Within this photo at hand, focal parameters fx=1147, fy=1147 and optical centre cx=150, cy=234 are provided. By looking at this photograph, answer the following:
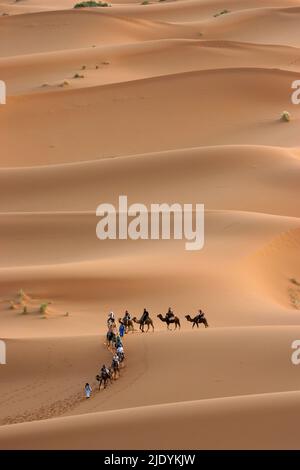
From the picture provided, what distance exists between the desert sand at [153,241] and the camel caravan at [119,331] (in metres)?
0.14

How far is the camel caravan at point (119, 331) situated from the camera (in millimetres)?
13070

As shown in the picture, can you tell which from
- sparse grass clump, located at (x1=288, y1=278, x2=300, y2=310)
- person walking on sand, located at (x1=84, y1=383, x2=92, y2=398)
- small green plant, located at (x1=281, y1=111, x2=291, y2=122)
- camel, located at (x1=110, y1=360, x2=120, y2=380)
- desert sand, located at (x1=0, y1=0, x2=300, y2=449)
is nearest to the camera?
desert sand, located at (x1=0, y1=0, x2=300, y2=449)

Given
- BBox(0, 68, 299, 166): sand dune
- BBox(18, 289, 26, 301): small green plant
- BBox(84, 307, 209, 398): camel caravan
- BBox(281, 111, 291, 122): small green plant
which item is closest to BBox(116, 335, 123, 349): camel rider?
BBox(84, 307, 209, 398): camel caravan

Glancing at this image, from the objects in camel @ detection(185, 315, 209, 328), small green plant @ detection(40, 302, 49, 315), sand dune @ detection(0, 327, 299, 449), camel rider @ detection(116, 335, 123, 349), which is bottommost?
sand dune @ detection(0, 327, 299, 449)

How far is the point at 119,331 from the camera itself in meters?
14.3

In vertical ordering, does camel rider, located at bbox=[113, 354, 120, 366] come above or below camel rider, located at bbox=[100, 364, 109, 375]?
above

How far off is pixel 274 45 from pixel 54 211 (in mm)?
17049

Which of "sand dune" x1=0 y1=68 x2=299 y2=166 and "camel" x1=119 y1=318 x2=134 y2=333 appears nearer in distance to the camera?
"camel" x1=119 y1=318 x2=134 y2=333

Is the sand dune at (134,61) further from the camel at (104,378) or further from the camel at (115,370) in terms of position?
the camel at (104,378)

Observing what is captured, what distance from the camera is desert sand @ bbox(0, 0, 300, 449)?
11.1 metres

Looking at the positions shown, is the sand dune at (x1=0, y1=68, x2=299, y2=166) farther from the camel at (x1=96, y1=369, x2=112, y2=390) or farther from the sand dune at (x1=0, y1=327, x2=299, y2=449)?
the camel at (x1=96, y1=369, x2=112, y2=390)

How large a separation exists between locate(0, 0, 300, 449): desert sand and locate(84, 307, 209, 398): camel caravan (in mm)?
136

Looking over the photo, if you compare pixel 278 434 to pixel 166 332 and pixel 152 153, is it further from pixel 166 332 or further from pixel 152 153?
pixel 152 153
